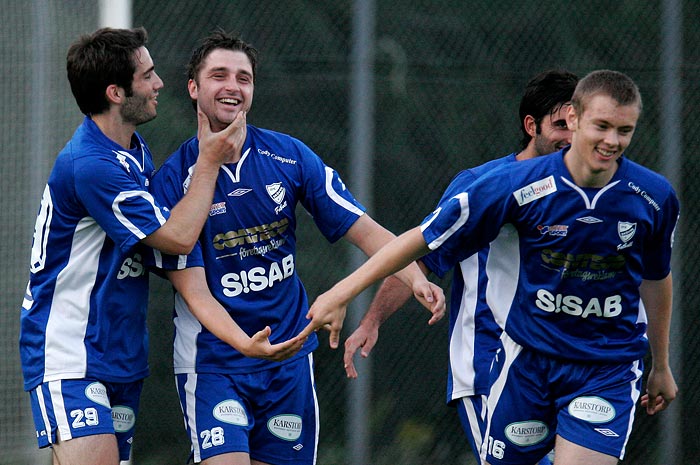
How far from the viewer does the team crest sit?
12.9 ft

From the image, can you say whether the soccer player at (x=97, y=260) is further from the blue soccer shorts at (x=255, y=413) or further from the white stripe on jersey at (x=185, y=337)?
the blue soccer shorts at (x=255, y=413)

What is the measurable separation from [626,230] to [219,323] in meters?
1.59

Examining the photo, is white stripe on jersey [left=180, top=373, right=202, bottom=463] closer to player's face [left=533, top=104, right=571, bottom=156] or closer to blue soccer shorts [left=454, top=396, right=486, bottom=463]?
blue soccer shorts [left=454, top=396, right=486, bottom=463]

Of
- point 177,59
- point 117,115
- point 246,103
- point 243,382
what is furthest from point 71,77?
point 177,59

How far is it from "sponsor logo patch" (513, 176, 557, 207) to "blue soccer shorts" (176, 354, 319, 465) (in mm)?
1185

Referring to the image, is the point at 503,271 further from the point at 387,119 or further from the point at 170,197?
the point at 387,119

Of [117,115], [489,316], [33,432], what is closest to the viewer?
[117,115]

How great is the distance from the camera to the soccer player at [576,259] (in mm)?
3932

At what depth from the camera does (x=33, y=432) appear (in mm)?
5945

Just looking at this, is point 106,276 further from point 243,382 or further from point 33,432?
point 33,432

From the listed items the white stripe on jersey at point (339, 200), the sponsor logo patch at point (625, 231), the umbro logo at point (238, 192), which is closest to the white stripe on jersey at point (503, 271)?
the sponsor logo patch at point (625, 231)

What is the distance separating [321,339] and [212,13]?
6.75 ft

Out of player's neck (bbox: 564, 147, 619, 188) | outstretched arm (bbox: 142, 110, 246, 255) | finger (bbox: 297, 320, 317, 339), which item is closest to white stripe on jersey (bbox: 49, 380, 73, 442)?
outstretched arm (bbox: 142, 110, 246, 255)

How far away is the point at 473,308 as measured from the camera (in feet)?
15.4
